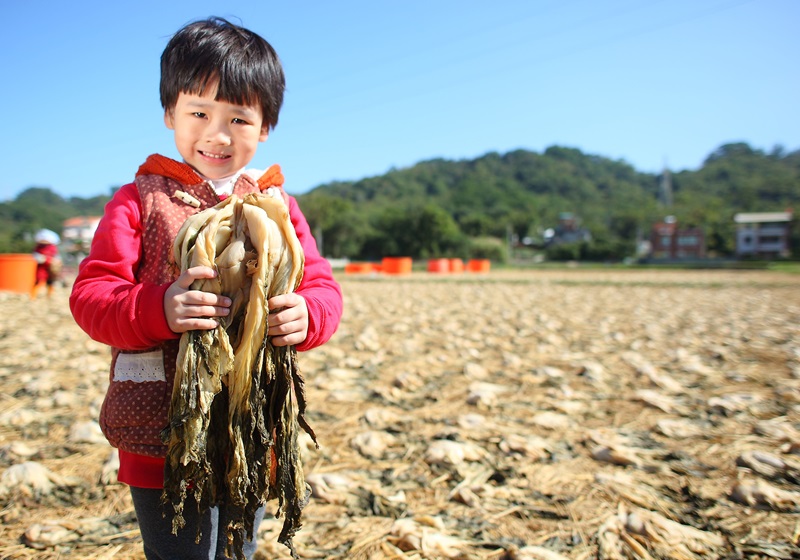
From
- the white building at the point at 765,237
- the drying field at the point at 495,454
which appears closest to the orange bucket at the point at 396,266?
the drying field at the point at 495,454

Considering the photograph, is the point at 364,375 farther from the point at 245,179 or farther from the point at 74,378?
the point at 245,179

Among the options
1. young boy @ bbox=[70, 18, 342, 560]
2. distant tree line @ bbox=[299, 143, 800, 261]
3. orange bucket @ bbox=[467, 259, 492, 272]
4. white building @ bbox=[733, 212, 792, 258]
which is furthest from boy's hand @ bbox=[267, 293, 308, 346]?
white building @ bbox=[733, 212, 792, 258]

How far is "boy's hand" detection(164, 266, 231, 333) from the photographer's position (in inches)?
43.7

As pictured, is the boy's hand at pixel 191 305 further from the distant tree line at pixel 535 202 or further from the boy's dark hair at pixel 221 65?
the distant tree line at pixel 535 202

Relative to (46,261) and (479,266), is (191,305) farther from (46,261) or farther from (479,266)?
(479,266)

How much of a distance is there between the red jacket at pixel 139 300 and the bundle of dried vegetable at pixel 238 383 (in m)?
0.11

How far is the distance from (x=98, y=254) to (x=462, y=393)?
2.46 metres

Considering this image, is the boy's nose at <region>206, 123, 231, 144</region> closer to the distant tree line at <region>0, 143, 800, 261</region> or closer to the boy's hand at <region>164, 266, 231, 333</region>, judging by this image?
the boy's hand at <region>164, 266, 231, 333</region>

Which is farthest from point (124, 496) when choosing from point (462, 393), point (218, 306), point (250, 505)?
point (462, 393)

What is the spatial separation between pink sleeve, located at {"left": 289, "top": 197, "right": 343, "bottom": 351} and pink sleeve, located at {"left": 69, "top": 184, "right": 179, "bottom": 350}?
0.29m

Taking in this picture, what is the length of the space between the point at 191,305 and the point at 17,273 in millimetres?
11743

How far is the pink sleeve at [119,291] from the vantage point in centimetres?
116

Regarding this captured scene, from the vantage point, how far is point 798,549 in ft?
5.27

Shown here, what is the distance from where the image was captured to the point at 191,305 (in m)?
1.12
